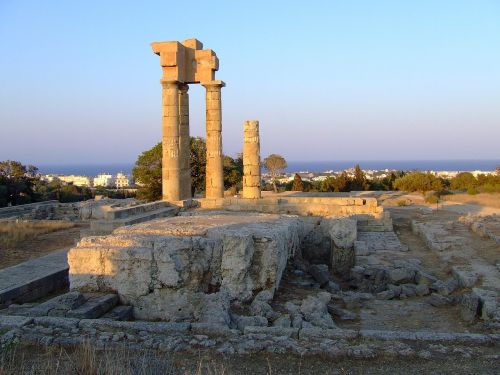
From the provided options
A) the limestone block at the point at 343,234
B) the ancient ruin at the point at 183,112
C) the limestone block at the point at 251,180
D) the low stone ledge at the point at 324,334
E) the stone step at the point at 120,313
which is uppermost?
the ancient ruin at the point at 183,112

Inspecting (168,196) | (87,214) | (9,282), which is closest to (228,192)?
(168,196)

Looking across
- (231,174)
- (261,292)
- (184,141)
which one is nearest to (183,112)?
(184,141)

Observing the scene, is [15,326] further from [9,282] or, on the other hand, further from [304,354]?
[304,354]

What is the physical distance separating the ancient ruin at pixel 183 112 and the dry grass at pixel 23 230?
427cm

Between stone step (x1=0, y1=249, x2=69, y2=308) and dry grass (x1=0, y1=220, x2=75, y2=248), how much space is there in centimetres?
348

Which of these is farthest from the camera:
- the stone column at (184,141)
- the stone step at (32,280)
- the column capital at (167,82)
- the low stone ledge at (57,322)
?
the stone column at (184,141)

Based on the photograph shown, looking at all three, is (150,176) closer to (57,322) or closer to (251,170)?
(251,170)

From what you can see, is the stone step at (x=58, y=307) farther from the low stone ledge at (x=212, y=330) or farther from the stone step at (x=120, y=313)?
the low stone ledge at (x=212, y=330)

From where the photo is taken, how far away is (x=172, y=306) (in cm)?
664

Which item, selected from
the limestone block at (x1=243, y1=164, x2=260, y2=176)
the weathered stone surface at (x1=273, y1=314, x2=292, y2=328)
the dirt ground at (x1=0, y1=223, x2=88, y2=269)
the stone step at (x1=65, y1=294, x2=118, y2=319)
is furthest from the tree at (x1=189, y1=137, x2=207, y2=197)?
the weathered stone surface at (x1=273, y1=314, x2=292, y2=328)

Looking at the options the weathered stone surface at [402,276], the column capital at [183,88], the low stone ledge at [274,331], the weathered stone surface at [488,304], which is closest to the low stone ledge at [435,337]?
the low stone ledge at [274,331]

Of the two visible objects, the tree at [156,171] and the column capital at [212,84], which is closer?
the column capital at [212,84]

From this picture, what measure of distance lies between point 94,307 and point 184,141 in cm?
1298

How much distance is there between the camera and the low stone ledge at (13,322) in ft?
17.0
